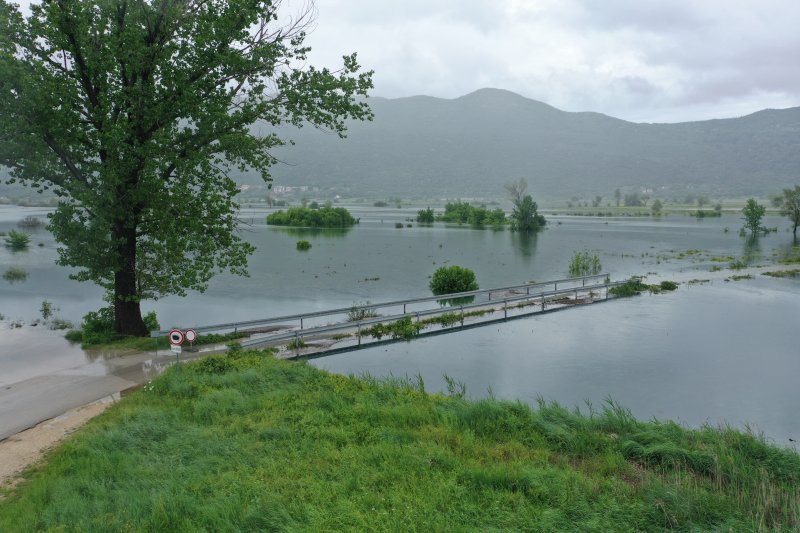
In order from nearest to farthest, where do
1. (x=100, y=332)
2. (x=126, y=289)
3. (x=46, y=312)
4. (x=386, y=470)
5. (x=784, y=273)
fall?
(x=386, y=470) → (x=126, y=289) → (x=100, y=332) → (x=46, y=312) → (x=784, y=273)

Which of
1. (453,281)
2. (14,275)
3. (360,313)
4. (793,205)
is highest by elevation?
(793,205)

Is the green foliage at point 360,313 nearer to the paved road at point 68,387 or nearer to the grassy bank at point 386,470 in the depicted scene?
the paved road at point 68,387

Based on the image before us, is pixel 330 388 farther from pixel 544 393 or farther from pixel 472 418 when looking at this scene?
pixel 544 393

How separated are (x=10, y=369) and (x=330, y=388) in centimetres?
1051

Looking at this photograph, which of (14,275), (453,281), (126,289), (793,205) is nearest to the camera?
(126,289)

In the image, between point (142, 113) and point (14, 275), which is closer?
point (142, 113)

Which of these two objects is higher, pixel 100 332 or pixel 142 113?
pixel 142 113

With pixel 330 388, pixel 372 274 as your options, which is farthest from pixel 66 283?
pixel 330 388

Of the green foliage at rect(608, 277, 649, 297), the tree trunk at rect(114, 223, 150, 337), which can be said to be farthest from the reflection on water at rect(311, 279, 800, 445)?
the tree trunk at rect(114, 223, 150, 337)

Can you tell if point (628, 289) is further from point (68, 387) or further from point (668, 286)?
point (68, 387)

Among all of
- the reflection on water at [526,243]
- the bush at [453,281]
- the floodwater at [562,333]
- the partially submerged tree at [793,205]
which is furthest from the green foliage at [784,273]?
the partially submerged tree at [793,205]

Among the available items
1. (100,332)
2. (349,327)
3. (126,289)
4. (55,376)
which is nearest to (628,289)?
(349,327)

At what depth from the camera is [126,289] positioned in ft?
62.5

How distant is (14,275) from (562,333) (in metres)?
41.2
